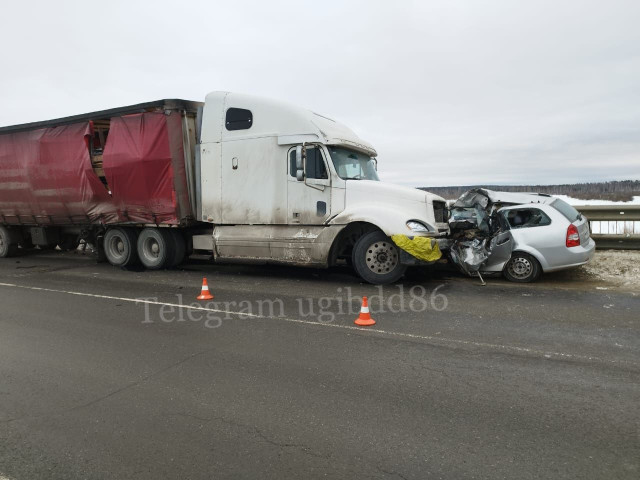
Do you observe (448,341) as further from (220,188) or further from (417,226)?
(220,188)

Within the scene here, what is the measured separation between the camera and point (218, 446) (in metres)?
2.85

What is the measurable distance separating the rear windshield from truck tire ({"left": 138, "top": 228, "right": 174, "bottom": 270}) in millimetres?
8282

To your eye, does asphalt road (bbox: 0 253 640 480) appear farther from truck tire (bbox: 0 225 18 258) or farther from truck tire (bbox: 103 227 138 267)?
truck tire (bbox: 0 225 18 258)

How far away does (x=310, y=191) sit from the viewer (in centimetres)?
859

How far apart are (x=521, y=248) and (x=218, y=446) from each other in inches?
273

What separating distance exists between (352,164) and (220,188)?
290cm

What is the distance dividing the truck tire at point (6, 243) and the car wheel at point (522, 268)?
13940 millimetres

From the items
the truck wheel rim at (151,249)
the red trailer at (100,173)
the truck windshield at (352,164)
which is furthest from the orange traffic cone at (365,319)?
the truck wheel rim at (151,249)

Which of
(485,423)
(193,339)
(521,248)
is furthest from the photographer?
(521,248)

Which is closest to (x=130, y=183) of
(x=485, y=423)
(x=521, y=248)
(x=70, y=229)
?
(x=70, y=229)

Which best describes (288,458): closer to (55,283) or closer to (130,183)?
(55,283)

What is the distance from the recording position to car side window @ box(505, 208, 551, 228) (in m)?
8.10

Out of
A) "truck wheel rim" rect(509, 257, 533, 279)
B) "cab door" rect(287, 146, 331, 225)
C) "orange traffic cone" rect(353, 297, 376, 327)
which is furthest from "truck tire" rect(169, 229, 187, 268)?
"truck wheel rim" rect(509, 257, 533, 279)

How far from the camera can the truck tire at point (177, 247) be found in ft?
34.3
